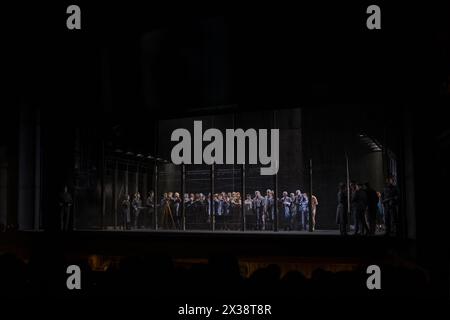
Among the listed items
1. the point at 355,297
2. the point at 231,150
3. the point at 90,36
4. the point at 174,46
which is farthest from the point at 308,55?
the point at 231,150

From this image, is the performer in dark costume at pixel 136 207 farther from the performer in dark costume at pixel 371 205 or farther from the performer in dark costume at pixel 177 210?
the performer in dark costume at pixel 371 205

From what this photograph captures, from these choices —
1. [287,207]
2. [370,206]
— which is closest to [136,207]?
[287,207]

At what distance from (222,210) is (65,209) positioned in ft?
16.7

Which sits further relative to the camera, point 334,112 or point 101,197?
point 101,197

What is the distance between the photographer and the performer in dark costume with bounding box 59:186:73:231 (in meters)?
13.8

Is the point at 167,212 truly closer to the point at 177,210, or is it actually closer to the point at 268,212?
the point at 177,210

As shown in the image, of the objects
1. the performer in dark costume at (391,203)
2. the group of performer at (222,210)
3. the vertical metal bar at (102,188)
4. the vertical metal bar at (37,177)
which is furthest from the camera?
the vertical metal bar at (102,188)

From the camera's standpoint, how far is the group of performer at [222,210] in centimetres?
1584

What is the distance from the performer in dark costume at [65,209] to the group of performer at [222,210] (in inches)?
136

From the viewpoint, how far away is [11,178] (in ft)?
53.6

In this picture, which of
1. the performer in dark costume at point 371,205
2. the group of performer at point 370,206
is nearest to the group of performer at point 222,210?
the group of performer at point 370,206

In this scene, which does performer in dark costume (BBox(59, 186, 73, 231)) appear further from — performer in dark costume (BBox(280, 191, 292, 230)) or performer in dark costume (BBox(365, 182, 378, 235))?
performer in dark costume (BBox(365, 182, 378, 235))
